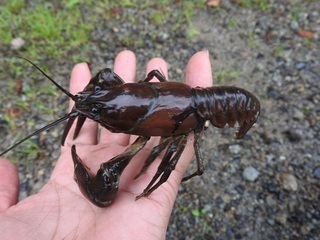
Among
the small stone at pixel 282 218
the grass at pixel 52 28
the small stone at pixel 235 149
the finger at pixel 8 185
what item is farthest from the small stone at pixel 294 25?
the finger at pixel 8 185

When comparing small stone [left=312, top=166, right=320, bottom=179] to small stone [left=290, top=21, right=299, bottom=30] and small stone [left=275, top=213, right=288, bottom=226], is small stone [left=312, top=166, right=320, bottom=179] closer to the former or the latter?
small stone [left=275, top=213, right=288, bottom=226]

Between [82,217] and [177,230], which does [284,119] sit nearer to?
[177,230]

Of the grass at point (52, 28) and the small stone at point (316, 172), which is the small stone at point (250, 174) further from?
the grass at point (52, 28)

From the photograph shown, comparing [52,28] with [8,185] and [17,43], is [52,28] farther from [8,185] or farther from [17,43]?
[8,185]

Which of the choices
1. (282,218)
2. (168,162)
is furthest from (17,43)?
(282,218)

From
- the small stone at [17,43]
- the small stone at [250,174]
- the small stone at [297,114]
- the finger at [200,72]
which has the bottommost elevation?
the small stone at [250,174]

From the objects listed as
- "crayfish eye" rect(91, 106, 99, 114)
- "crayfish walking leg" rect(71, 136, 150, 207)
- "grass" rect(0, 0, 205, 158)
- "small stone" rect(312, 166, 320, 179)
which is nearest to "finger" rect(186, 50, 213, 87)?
"crayfish walking leg" rect(71, 136, 150, 207)
